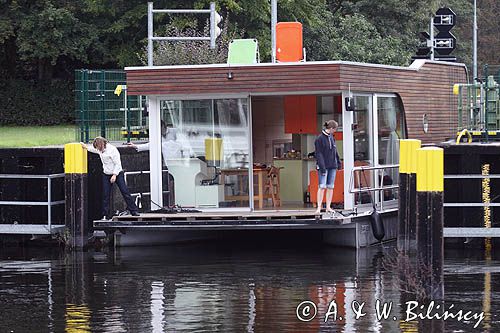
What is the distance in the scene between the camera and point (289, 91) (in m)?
23.0

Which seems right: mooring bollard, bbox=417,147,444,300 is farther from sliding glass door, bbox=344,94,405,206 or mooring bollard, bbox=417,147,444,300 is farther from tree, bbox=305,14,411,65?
tree, bbox=305,14,411,65

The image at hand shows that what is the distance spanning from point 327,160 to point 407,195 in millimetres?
1786

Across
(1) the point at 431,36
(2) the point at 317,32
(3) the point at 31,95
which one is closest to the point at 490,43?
(2) the point at 317,32

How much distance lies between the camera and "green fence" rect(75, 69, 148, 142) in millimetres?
28844

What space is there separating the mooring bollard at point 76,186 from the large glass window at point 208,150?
1.72 meters

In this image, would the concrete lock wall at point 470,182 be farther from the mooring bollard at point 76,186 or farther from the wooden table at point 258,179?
the mooring bollard at point 76,186

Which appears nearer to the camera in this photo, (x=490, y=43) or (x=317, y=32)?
(x=317, y=32)

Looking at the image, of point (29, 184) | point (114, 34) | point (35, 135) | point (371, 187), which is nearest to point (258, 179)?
point (371, 187)

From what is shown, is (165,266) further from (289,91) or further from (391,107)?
(391,107)

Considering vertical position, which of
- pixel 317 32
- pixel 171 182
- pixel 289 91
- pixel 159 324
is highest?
pixel 317 32

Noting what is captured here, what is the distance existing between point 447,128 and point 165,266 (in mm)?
10927

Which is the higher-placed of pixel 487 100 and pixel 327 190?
pixel 487 100

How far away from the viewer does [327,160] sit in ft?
74.1

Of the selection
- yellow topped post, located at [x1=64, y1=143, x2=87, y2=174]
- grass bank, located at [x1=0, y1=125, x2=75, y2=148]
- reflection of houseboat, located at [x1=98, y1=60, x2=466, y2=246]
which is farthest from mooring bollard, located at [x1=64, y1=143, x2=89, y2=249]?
grass bank, located at [x1=0, y1=125, x2=75, y2=148]
